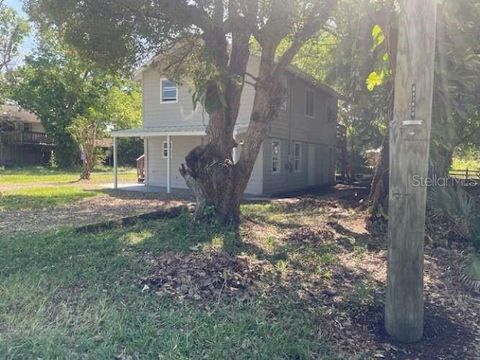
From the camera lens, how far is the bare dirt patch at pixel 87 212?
913 centimetres

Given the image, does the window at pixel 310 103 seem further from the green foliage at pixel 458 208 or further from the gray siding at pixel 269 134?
the green foliage at pixel 458 208

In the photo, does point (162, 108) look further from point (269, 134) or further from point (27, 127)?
point (27, 127)

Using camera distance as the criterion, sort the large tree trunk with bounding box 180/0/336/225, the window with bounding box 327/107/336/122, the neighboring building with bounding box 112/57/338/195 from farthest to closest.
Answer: the window with bounding box 327/107/336/122, the neighboring building with bounding box 112/57/338/195, the large tree trunk with bounding box 180/0/336/225

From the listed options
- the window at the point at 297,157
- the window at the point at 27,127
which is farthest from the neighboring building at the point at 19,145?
the window at the point at 297,157

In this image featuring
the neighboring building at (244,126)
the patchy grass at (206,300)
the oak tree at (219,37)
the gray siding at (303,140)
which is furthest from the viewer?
the gray siding at (303,140)

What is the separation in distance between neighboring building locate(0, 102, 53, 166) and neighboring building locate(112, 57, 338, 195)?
21670 mm

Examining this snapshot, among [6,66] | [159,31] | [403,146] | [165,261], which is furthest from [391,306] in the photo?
[6,66]

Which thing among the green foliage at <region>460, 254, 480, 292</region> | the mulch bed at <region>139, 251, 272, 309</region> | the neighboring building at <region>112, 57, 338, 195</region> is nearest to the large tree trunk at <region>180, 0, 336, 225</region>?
the mulch bed at <region>139, 251, 272, 309</region>

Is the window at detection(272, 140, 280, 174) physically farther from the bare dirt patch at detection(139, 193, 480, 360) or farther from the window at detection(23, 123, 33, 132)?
the window at detection(23, 123, 33, 132)

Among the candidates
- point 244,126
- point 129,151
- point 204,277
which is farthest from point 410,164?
point 129,151

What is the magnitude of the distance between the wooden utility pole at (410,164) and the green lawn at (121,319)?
809mm

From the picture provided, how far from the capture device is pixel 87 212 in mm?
11461

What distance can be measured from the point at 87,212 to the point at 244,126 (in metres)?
6.57

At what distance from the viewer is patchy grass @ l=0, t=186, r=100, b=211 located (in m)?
12.1
